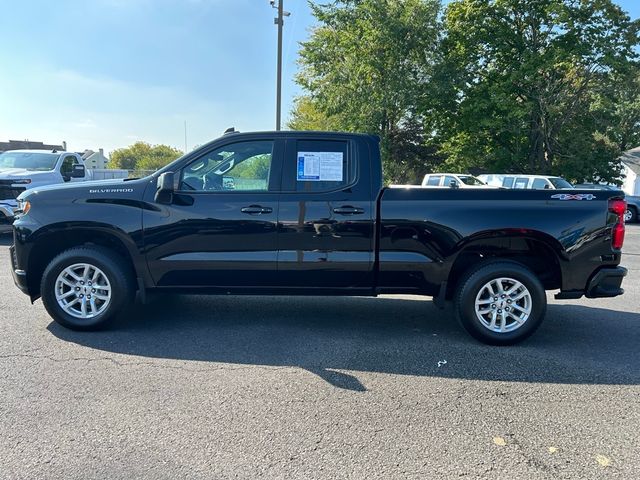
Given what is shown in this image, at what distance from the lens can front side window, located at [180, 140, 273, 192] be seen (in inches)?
180

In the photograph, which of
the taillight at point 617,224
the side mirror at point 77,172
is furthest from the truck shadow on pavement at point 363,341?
the side mirror at point 77,172

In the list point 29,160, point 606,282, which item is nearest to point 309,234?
point 606,282

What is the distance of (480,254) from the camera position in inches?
186

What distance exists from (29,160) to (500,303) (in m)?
11.7

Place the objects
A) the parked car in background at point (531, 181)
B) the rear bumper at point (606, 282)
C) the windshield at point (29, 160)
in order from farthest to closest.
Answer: the parked car in background at point (531, 181)
the windshield at point (29, 160)
the rear bumper at point (606, 282)

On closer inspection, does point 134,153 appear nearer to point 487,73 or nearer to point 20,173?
point 487,73

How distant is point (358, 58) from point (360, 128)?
352 cm

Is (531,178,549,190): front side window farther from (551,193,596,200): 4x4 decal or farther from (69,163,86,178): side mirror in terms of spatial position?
(69,163,86,178): side mirror

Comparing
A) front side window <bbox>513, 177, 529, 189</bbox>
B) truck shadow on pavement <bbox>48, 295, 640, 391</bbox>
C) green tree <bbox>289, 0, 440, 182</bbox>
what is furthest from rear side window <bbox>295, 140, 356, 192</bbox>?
green tree <bbox>289, 0, 440, 182</bbox>

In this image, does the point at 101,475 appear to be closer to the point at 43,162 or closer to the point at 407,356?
the point at 407,356

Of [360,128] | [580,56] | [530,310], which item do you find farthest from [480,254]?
[580,56]

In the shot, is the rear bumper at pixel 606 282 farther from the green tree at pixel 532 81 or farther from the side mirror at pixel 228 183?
the green tree at pixel 532 81

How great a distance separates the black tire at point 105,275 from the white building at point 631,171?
33706 mm

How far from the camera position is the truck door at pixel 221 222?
448 cm
